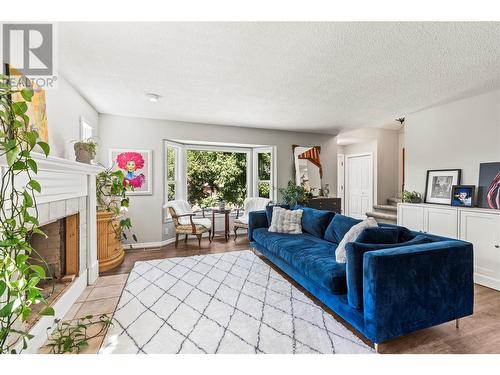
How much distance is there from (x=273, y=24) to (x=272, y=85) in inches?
42.5

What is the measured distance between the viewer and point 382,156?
231 inches

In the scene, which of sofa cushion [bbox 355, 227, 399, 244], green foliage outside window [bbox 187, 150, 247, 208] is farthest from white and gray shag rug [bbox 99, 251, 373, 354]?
green foliage outside window [bbox 187, 150, 247, 208]

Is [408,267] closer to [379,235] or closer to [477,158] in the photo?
[379,235]

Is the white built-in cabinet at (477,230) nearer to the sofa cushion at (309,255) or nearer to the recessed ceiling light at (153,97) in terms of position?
the sofa cushion at (309,255)

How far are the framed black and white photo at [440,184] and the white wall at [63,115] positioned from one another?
499 centimetres

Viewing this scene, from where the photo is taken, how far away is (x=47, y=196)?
191cm

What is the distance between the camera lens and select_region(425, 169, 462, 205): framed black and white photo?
10.9 ft

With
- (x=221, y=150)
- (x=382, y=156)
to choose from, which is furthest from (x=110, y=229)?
(x=382, y=156)

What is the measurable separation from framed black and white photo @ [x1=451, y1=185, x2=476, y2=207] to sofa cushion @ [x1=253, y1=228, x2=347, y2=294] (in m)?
1.91

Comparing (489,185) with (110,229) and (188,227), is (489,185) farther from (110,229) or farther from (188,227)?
(110,229)

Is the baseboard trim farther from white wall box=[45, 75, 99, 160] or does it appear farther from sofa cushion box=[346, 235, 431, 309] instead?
sofa cushion box=[346, 235, 431, 309]

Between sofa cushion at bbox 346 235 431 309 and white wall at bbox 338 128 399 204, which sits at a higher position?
white wall at bbox 338 128 399 204

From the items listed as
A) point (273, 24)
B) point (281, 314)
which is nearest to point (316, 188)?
point (281, 314)
